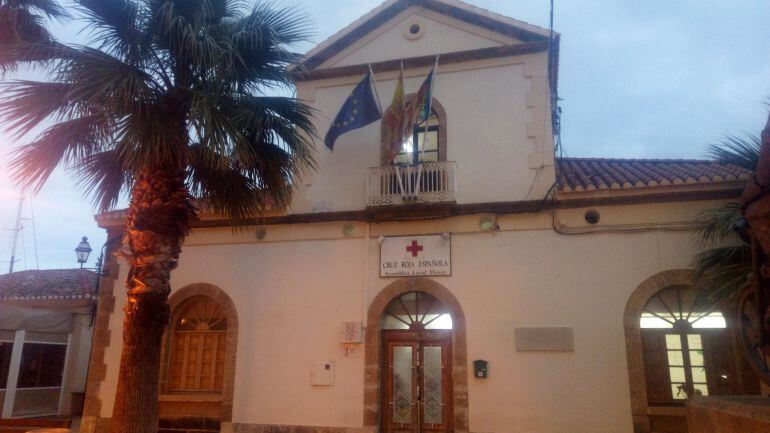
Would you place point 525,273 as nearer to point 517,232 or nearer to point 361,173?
point 517,232

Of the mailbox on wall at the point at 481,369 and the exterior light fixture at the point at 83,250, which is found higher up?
the exterior light fixture at the point at 83,250

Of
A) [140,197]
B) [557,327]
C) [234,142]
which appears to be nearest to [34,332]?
[140,197]

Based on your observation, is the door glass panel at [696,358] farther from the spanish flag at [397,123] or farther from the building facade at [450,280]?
the spanish flag at [397,123]

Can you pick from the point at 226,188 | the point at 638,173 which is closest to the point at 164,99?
the point at 226,188

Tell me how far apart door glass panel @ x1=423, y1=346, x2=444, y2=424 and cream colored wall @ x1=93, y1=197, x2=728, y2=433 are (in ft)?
2.03

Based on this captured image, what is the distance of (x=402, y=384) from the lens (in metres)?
10.2

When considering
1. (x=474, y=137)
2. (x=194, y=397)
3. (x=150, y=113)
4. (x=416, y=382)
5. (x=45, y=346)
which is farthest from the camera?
(x=45, y=346)

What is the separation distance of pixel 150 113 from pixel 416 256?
4.91 metres

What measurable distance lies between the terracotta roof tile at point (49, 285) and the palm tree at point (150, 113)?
9.10 m

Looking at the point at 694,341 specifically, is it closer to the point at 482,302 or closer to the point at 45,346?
the point at 482,302

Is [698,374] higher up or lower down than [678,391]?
higher up

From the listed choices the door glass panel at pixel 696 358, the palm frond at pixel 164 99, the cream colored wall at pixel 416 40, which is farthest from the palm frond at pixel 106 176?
the door glass panel at pixel 696 358

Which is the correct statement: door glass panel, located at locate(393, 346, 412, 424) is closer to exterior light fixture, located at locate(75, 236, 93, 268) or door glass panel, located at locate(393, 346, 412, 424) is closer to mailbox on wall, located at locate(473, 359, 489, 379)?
mailbox on wall, located at locate(473, 359, 489, 379)

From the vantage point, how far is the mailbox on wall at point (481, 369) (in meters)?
9.60
